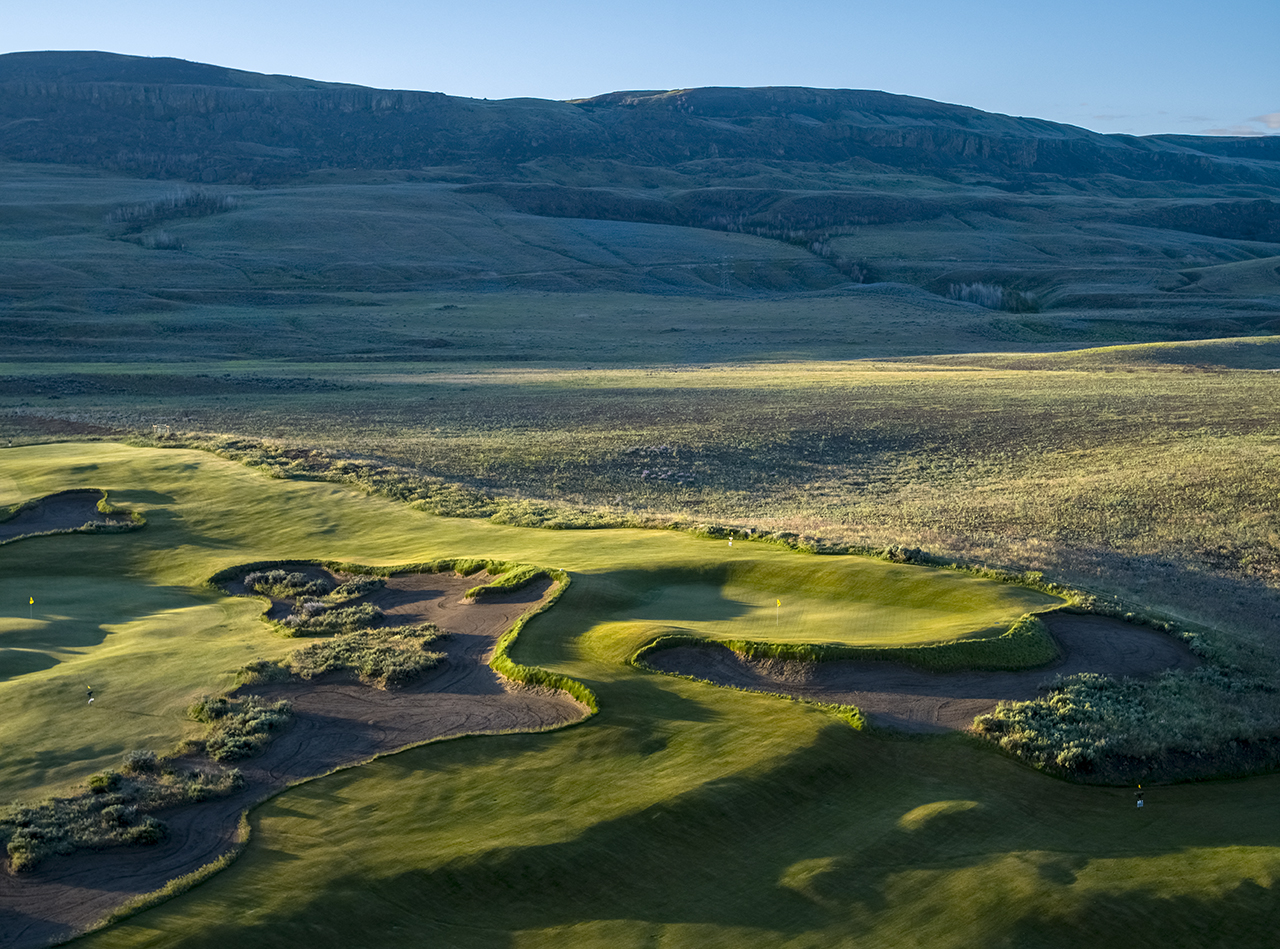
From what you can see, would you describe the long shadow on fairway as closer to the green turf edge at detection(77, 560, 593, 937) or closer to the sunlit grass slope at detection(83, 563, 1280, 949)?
the sunlit grass slope at detection(83, 563, 1280, 949)

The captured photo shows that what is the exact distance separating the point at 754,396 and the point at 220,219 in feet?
403

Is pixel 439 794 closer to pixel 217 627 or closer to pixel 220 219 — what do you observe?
pixel 217 627

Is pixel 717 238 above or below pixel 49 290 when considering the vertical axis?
above

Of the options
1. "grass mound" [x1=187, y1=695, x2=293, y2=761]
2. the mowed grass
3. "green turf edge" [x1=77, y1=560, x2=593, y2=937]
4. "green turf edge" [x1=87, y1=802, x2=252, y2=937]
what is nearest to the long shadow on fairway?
"green turf edge" [x1=87, y1=802, x2=252, y2=937]

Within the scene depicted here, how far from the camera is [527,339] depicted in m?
89.4

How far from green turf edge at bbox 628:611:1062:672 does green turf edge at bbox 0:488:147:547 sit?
15455 millimetres

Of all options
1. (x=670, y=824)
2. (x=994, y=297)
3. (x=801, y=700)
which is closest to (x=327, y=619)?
(x=801, y=700)

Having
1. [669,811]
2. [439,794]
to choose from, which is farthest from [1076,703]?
[439,794]

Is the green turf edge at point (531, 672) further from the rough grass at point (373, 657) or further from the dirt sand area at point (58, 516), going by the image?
the dirt sand area at point (58, 516)

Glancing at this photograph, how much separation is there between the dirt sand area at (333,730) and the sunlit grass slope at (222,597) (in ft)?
3.73

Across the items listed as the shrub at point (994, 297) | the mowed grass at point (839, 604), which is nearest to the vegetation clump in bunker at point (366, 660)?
the mowed grass at point (839, 604)

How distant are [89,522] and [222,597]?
24.0 feet

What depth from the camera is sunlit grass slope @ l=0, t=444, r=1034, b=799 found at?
14.8 meters

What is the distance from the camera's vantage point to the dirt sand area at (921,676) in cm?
1510
